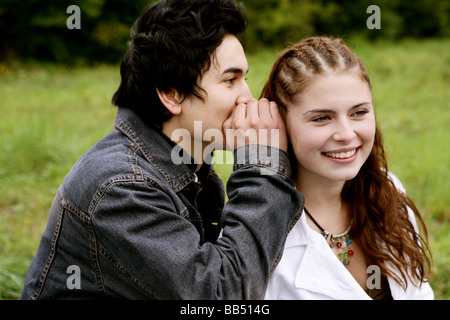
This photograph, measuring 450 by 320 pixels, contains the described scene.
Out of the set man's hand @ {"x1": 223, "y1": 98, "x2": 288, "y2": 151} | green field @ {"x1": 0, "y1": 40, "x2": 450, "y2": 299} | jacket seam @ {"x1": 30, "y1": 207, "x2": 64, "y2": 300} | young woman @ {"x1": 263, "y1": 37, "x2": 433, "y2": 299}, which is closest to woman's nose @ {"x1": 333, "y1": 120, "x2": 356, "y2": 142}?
young woman @ {"x1": 263, "y1": 37, "x2": 433, "y2": 299}

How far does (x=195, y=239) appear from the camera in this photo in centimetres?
196

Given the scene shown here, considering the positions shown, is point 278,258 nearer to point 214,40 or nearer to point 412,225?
point 412,225

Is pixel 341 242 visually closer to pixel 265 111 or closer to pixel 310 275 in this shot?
pixel 310 275

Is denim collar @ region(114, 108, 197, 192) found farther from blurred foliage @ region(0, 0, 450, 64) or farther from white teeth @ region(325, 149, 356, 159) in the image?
blurred foliage @ region(0, 0, 450, 64)

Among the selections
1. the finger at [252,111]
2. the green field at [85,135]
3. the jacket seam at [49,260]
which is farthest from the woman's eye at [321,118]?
the green field at [85,135]

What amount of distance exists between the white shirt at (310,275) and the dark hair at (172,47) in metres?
0.92

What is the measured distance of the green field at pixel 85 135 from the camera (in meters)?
3.99

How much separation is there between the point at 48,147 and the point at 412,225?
14.1 ft

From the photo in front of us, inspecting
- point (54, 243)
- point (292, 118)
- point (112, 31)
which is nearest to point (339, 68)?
point (292, 118)

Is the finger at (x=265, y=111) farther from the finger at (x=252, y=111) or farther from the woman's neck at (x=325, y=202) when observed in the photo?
the woman's neck at (x=325, y=202)

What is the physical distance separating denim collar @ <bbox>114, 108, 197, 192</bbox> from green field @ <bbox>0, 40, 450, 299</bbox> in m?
1.53

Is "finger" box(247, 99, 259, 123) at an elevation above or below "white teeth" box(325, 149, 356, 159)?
above

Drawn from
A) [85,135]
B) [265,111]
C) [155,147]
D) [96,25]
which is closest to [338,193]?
[265,111]

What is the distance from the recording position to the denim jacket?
1.87 meters
